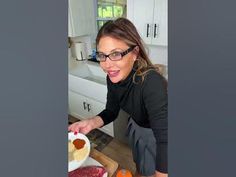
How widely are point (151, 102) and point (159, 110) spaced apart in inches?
1.7

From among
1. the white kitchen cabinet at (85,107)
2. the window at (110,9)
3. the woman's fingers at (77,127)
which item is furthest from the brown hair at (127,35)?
Answer: the window at (110,9)

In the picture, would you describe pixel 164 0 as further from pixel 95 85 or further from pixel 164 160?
pixel 164 160

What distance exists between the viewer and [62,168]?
294 millimetres

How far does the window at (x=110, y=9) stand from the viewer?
2.58 meters

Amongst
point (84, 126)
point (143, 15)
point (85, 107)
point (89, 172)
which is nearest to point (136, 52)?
point (84, 126)

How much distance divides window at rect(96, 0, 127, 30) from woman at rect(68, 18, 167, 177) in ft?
5.53

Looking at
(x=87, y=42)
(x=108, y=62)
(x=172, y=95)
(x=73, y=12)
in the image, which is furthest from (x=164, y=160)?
(x=87, y=42)

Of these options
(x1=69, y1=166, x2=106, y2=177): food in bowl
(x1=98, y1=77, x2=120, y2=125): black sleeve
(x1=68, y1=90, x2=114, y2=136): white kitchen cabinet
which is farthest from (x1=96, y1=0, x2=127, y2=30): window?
(x1=69, y1=166, x2=106, y2=177): food in bowl

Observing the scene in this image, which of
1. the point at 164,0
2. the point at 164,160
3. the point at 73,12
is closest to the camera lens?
the point at 164,160

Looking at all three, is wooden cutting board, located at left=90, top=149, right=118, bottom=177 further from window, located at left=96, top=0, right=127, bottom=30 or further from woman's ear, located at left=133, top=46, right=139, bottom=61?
window, located at left=96, top=0, right=127, bottom=30

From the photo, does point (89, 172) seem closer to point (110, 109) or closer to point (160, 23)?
point (110, 109)

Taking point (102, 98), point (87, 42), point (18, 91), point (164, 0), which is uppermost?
point (164, 0)

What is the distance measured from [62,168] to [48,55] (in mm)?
149

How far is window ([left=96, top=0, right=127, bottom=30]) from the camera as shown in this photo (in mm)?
2576
